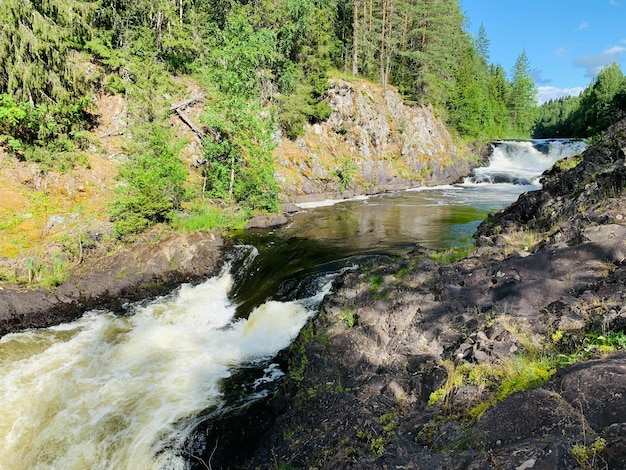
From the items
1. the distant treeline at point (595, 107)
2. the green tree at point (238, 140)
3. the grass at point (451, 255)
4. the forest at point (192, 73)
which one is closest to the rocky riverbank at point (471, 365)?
the grass at point (451, 255)

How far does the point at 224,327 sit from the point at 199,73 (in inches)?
830

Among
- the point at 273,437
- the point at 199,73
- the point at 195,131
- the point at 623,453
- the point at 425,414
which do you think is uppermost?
the point at 199,73

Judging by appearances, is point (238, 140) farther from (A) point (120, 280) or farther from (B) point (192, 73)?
(B) point (192, 73)

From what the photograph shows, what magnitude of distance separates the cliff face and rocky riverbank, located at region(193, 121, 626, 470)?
16642 mm

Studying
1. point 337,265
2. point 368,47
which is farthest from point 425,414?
point 368,47

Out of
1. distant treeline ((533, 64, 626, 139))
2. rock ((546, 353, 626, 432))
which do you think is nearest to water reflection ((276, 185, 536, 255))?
rock ((546, 353, 626, 432))

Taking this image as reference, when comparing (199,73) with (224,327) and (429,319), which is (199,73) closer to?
(224,327)

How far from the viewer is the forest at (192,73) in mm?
13711

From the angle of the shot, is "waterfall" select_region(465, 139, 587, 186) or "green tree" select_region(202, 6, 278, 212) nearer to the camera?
"green tree" select_region(202, 6, 278, 212)

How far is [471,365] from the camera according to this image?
197 inches

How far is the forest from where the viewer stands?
13711 mm

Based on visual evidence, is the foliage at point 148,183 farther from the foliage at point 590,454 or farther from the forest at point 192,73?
the foliage at point 590,454

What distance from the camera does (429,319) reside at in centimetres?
695

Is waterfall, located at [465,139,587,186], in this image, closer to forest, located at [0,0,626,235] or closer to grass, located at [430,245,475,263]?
forest, located at [0,0,626,235]
